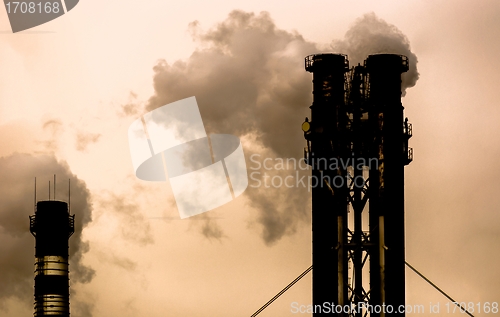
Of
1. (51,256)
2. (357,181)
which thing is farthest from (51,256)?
A: (357,181)

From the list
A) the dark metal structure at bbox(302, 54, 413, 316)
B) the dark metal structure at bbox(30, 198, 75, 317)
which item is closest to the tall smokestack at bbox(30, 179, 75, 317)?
the dark metal structure at bbox(30, 198, 75, 317)

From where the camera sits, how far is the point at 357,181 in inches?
2335

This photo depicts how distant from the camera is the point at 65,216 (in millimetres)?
73562

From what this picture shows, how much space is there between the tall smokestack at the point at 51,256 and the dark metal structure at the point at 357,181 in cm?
1842

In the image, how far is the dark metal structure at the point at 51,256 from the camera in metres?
71.4

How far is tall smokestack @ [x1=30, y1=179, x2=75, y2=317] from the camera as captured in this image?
71.4m

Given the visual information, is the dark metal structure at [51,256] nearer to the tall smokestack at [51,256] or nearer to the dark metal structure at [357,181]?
the tall smokestack at [51,256]

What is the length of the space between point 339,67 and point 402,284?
9712 mm

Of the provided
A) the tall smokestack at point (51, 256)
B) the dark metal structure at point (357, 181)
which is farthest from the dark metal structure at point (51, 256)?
the dark metal structure at point (357, 181)

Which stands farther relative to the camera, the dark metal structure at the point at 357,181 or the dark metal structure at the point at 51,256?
the dark metal structure at the point at 51,256

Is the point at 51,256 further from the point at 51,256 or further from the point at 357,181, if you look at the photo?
the point at 357,181

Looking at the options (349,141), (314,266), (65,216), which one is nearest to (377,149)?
(349,141)

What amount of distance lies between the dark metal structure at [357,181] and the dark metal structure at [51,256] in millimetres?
18426

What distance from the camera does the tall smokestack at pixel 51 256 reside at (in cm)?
7138
